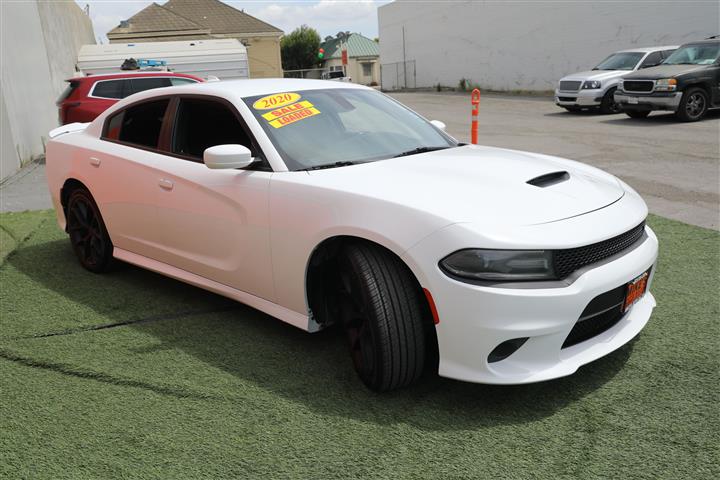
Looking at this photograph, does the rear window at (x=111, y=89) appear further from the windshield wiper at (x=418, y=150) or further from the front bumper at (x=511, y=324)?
the front bumper at (x=511, y=324)

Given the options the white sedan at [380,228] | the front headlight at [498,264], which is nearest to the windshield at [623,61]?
the white sedan at [380,228]

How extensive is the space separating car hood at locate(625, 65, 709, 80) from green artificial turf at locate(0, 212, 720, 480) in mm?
11175

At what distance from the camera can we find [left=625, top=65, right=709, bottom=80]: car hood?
13688 mm

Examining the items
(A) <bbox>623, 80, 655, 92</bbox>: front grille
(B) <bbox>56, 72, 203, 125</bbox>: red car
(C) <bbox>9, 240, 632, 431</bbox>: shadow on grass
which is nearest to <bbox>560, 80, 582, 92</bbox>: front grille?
(A) <bbox>623, 80, 655, 92</bbox>: front grille

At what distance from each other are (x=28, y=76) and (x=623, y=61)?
14574mm

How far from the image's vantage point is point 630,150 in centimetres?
1061

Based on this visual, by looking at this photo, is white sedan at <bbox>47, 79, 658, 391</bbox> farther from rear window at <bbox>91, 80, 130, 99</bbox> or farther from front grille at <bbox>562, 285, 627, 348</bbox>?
rear window at <bbox>91, 80, 130, 99</bbox>

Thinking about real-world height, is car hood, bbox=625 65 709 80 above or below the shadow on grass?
above

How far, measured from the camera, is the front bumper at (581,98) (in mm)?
16375

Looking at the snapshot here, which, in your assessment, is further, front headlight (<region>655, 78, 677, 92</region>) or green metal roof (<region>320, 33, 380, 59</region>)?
green metal roof (<region>320, 33, 380, 59</region>)

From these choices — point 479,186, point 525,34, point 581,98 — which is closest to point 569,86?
point 581,98

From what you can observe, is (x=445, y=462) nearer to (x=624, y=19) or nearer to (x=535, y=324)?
(x=535, y=324)

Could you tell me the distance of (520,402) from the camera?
2965 mm

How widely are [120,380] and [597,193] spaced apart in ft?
8.54
